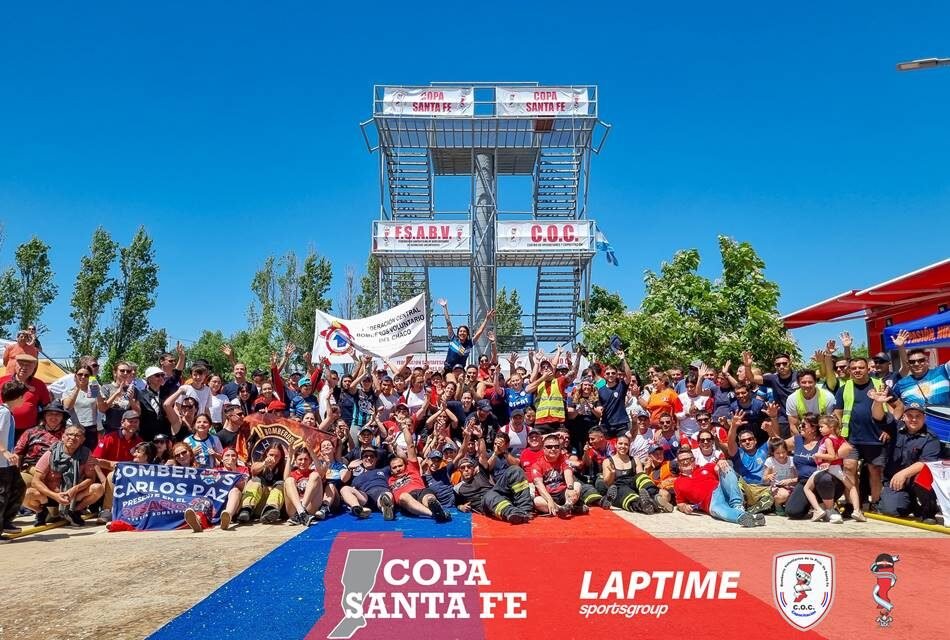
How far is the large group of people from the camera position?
782cm

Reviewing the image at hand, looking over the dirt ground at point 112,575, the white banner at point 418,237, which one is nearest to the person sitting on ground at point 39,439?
the dirt ground at point 112,575

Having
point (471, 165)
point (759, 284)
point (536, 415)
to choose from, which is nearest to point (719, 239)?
point (759, 284)

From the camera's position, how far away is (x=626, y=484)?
876cm

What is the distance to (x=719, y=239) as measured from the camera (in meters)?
20.1

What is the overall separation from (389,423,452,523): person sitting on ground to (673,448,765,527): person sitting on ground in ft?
10.6

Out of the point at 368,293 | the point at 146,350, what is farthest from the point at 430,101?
the point at 146,350

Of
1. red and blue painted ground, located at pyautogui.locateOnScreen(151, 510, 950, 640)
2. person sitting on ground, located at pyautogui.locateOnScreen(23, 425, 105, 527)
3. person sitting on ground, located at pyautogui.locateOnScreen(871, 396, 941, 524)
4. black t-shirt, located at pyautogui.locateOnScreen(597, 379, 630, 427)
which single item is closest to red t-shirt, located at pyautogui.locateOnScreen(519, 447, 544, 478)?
red and blue painted ground, located at pyautogui.locateOnScreen(151, 510, 950, 640)

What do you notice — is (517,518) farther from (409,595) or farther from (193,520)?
(193,520)

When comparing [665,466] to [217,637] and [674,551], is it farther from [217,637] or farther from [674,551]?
[217,637]

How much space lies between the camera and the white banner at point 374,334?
47.7ft

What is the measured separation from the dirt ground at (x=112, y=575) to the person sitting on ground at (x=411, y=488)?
143cm

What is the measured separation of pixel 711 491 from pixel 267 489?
5.80 metres

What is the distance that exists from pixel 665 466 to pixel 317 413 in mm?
5474

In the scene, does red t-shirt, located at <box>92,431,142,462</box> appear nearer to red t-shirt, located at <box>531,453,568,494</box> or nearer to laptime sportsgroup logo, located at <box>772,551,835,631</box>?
red t-shirt, located at <box>531,453,568,494</box>
